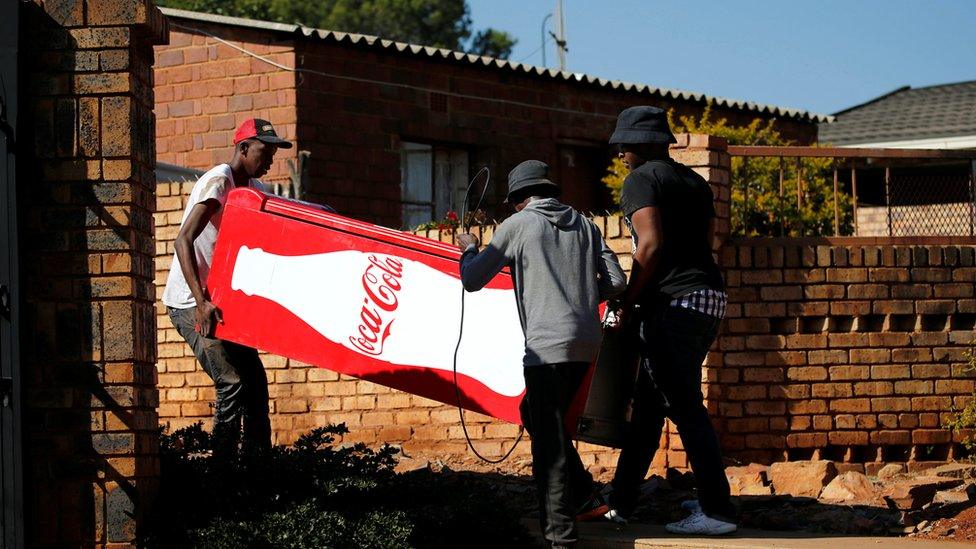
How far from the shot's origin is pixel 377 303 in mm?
6625

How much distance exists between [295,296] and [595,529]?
180cm

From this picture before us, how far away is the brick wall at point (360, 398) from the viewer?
8648mm

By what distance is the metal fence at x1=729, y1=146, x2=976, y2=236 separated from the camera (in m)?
9.23

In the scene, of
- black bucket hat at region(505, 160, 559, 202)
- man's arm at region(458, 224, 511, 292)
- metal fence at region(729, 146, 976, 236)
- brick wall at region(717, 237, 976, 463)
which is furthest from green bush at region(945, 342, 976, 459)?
man's arm at region(458, 224, 511, 292)

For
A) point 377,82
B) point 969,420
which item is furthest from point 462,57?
point 969,420

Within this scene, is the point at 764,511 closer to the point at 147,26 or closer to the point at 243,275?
the point at 243,275

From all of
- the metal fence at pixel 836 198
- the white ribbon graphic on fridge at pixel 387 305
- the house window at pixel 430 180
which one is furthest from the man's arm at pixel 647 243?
the house window at pixel 430 180

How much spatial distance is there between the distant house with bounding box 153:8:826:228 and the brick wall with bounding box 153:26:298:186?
0.01 meters

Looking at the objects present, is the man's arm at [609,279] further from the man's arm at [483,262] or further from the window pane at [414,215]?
the window pane at [414,215]

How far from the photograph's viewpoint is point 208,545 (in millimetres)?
5750

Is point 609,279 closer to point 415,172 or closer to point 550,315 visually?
point 550,315

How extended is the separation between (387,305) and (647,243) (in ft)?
4.32

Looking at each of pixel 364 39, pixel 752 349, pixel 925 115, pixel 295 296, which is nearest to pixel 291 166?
pixel 364 39

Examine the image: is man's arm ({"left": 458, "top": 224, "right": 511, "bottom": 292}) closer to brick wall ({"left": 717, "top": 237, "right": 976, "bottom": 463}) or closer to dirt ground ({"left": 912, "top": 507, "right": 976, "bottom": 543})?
dirt ground ({"left": 912, "top": 507, "right": 976, "bottom": 543})
